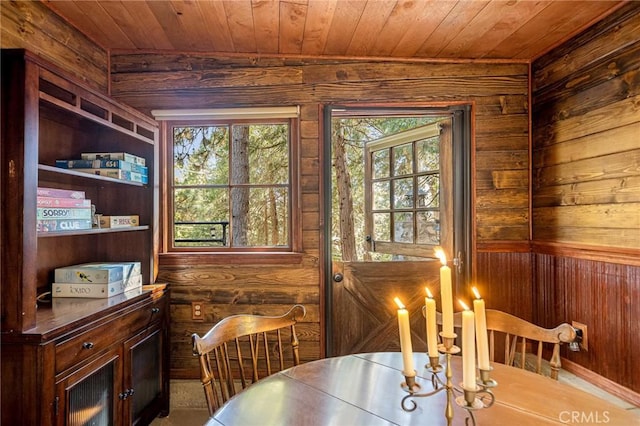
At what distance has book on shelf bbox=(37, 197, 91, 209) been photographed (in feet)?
5.10

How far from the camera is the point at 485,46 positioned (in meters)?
2.29

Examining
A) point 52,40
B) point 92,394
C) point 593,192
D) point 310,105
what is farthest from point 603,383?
point 52,40

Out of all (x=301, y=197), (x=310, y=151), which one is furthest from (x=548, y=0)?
(x=301, y=197)

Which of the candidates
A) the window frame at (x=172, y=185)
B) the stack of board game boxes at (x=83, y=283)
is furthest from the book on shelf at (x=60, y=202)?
the window frame at (x=172, y=185)

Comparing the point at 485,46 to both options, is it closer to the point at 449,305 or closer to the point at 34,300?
the point at 449,305

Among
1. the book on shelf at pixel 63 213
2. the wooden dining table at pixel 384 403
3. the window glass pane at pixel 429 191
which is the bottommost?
the wooden dining table at pixel 384 403

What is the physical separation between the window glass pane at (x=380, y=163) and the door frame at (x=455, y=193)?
24.7 inches

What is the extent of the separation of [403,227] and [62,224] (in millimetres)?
2225

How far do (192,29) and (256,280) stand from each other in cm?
155

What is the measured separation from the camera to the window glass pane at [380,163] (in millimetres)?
3060

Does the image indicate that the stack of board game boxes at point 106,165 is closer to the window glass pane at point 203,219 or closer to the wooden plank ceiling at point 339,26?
the window glass pane at point 203,219

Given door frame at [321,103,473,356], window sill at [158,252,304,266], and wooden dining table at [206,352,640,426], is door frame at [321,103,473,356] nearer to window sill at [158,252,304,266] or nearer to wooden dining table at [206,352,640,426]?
window sill at [158,252,304,266]

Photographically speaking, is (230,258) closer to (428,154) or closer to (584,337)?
(428,154)

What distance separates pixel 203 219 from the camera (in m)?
2.51
